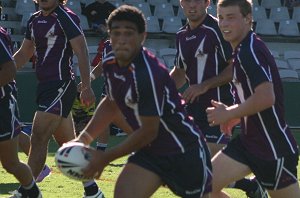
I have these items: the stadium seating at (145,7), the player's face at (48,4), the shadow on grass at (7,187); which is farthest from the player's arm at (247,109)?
the stadium seating at (145,7)

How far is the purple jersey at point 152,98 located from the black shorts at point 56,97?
3.22 metres

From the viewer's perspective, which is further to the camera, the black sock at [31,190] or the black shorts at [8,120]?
the black sock at [31,190]

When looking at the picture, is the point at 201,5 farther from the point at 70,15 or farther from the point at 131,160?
the point at 131,160

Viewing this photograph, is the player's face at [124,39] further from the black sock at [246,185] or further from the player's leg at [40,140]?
the player's leg at [40,140]

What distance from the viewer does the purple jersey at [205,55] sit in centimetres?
831

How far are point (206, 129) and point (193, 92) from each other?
0.69 meters

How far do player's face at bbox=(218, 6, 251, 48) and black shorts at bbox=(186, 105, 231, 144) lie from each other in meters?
1.67

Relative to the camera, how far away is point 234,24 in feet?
21.7

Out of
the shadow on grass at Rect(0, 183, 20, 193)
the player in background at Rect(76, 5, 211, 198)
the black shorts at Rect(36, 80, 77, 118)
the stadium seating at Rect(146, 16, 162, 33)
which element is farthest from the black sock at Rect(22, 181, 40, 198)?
the stadium seating at Rect(146, 16, 162, 33)

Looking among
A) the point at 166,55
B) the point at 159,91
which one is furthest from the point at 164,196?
the point at 166,55

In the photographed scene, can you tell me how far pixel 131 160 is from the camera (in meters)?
5.96

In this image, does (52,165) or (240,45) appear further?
(52,165)

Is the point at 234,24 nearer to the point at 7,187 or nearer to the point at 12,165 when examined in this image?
the point at 12,165

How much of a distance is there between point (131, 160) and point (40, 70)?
3.66 metres
